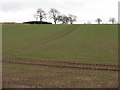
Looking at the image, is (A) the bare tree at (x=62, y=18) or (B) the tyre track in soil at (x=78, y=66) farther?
(A) the bare tree at (x=62, y=18)

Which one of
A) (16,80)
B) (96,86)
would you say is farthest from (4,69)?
(96,86)

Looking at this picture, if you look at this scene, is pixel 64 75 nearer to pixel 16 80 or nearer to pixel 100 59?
pixel 16 80

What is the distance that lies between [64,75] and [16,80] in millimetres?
3188

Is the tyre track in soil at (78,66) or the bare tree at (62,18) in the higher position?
the bare tree at (62,18)

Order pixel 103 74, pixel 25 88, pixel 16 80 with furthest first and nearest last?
pixel 103 74, pixel 16 80, pixel 25 88

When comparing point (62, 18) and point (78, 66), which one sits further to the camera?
point (62, 18)

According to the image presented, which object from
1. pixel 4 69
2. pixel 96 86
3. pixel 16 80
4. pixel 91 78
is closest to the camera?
pixel 96 86

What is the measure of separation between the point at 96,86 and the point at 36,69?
6456 millimetres

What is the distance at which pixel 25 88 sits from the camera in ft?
45.0

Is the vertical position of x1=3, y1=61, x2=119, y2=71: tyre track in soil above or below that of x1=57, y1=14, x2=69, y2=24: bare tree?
below

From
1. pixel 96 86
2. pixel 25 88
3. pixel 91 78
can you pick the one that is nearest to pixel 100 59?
pixel 91 78

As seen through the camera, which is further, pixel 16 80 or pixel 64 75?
pixel 64 75

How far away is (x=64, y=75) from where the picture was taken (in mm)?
17984

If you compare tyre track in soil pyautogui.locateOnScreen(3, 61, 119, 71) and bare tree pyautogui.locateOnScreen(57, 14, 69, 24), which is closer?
tyre track in soil pyautogui.locateOnScreen(3, 61, 119, 71)
